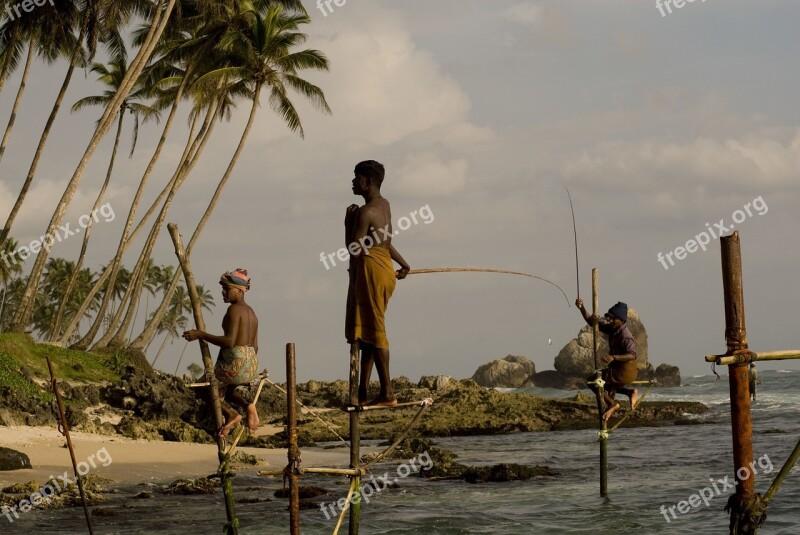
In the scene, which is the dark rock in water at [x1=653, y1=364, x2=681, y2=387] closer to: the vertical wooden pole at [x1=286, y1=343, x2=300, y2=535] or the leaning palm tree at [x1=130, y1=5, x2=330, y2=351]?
the leaning palm tree at [x1=130, y1=5, x2=330, y2=351]

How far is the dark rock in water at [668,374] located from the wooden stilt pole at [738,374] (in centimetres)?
8404

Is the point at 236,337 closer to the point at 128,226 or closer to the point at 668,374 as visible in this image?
the point at 128,226

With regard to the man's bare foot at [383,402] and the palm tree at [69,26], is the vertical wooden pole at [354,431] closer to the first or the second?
the man's bare foot at [383,402]

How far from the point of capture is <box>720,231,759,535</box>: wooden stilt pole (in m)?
9.20

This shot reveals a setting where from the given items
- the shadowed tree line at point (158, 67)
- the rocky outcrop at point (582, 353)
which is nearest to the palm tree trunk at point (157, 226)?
the shadowed tree line at point (158, 67)

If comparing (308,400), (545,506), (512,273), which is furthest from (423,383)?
(512,273)

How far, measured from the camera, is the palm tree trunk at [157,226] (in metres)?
38.5

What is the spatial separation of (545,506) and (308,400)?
81.2 feet

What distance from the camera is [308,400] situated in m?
43.1

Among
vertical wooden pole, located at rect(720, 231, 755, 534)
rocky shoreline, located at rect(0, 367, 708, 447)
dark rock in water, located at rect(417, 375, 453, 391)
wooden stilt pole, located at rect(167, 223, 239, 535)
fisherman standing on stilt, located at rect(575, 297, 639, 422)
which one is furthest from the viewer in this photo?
dark rock in water, located at rect(417, 375, 453, 391)

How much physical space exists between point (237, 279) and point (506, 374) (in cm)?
8882

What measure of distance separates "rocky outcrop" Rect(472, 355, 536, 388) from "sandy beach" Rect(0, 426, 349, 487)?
71281 mm

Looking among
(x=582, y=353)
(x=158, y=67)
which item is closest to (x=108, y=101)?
(x=158, y=67)

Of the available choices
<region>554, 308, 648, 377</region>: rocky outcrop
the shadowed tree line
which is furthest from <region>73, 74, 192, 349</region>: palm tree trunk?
<region>554, 308, 648, 377</region>: rocky outcrop
